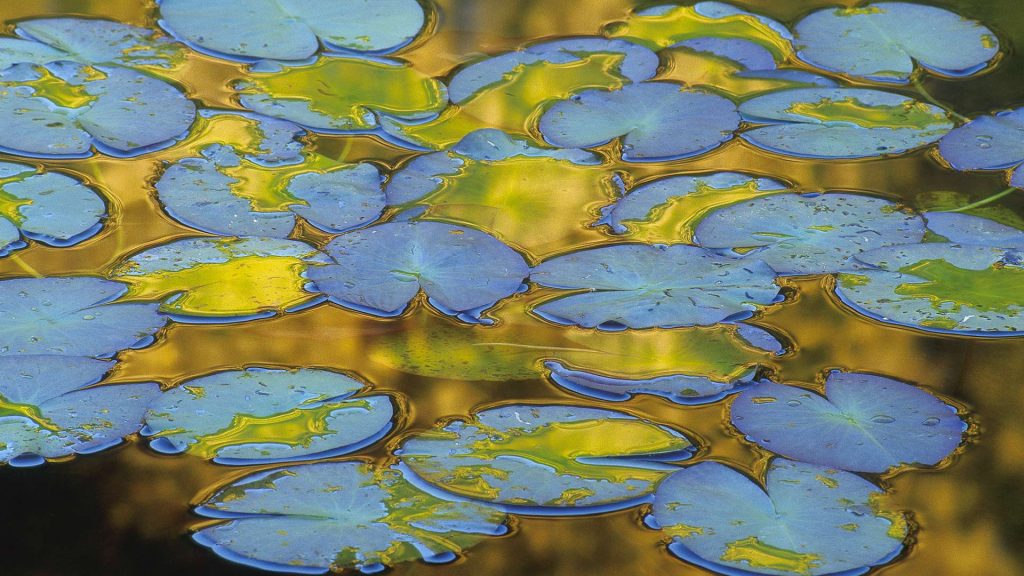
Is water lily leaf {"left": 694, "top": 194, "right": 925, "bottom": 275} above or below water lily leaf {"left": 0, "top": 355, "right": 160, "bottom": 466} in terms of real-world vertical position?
above

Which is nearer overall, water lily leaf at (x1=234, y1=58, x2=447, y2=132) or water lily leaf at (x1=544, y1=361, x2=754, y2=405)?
water lily leaf at (x1=544, y1=361, x2=754, y2=405)

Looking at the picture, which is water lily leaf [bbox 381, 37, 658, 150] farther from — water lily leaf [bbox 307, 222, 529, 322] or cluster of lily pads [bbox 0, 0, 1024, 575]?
water lily leaf [bbox 307, 222, 529, 322]

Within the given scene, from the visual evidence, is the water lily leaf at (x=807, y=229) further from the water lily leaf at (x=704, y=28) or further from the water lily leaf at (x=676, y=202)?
the water lily leaf at (x=704, y=28)

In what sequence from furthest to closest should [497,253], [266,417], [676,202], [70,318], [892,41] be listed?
1. [892,41]
2. [676,202]
3. [497,253]
4. [70,318]
5. [266,417]

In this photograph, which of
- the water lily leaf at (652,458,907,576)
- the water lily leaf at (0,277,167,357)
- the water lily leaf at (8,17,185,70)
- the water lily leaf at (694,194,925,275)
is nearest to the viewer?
the water lily leaf at (652,458,907,576)

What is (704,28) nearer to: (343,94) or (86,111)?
(343,94)

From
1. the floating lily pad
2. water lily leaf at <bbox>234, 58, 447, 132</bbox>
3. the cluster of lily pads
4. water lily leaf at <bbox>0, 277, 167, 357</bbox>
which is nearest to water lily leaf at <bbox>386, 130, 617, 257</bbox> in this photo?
the cluster of lily pads

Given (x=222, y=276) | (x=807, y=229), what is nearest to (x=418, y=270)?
(x=222, y=276)

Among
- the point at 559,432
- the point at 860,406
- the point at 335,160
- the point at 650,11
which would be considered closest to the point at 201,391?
the point at 559,432
